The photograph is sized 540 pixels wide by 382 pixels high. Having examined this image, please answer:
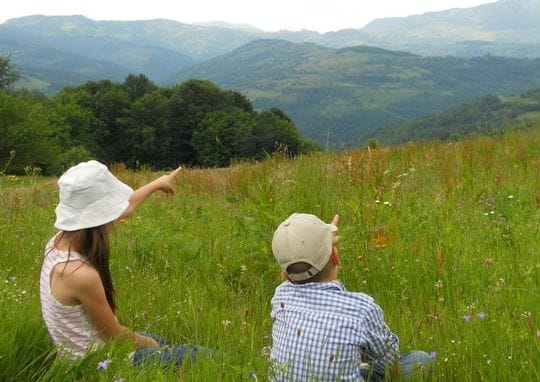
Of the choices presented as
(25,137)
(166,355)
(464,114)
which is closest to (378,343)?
(166,355)

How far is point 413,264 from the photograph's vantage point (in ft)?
13.4

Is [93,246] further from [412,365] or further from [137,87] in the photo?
[137,87]

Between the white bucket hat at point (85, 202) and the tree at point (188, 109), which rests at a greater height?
the white bucket hat at point (85, 202)

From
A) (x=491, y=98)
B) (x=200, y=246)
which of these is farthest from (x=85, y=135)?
(x=491, y=98)

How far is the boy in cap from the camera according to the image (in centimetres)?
243

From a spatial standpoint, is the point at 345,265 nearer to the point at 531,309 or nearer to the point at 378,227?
the point at 378,227

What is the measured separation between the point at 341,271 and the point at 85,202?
2.04m

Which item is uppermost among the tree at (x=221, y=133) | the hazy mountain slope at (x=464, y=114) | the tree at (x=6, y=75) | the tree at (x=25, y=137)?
the tree at (x=6, y=75)

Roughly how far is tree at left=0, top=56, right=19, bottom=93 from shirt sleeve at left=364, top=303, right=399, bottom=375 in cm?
8505

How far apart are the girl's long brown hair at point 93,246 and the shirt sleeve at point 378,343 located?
4.79ft

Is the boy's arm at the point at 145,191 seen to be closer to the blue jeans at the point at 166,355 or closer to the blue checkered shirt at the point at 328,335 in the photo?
the blue jeans at the point at 166,355

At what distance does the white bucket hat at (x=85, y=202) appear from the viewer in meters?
3.02

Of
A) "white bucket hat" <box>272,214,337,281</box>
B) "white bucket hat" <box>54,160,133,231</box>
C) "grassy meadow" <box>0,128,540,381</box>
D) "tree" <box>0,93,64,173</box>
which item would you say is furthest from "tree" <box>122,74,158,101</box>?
"white bucket hat" <box>272,214,337,281</box>

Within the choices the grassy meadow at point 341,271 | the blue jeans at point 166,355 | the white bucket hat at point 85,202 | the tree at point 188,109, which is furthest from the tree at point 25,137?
the blue jeans at point 166,355
